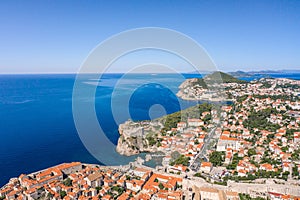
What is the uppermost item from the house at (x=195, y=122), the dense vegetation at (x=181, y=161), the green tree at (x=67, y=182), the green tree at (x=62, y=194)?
the house at (x=195, y=122)

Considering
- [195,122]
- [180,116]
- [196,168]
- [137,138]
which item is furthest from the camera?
[180,116]

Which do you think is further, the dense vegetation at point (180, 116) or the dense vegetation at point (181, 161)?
the dense vegetation at point (180, 116)

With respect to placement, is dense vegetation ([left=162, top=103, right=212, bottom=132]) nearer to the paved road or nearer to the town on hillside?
the town on hillside

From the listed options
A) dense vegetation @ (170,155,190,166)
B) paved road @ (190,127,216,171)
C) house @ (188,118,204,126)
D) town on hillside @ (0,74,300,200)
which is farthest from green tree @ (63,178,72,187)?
house @ (188,118,204,126)

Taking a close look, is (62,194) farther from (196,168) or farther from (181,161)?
(196,168)

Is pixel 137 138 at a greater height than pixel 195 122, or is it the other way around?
pixel 195 122

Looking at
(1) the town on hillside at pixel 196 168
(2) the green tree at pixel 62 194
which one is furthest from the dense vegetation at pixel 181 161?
(2) the green tree at pixel 62 194

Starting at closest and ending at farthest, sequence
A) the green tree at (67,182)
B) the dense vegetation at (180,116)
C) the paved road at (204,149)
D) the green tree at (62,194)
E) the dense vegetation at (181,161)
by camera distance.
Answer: the green tree at (62,194), the green tree at (67,182), the paved road at (204,149), the dense vegetation at (181,161), the dense vegetation at (180,116)

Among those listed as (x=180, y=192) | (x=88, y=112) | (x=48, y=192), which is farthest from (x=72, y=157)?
(x=88, y=112)

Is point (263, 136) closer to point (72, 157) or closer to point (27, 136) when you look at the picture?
point (72, 157)

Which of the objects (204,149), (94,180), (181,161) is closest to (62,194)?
(94,180)

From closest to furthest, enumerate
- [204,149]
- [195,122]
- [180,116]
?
[204,149] → [195,122] → [180,116]

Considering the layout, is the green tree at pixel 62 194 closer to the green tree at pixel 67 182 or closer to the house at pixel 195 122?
the green tree at pixel 67 182
